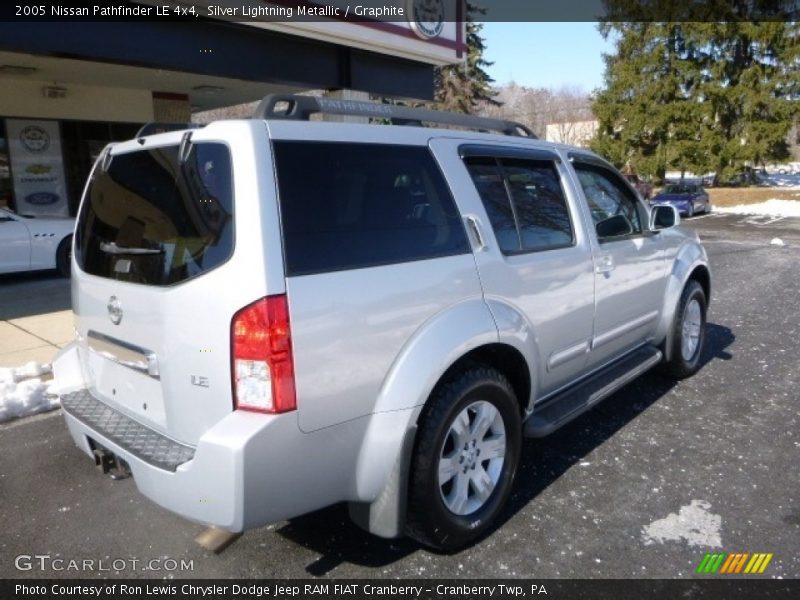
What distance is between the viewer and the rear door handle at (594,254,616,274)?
144 inches

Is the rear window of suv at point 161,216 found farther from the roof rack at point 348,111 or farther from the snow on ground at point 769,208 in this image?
the snow on ground at point 769,208

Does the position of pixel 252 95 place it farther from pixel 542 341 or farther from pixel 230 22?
pixel 542 341

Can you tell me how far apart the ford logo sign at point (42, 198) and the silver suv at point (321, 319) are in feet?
35.4

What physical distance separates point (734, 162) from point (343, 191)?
35.0 metres

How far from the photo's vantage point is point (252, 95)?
42.1 ft

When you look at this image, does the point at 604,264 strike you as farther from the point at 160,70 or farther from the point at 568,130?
the point at 568,130

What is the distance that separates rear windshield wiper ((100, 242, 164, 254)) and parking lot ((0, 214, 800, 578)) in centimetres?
138

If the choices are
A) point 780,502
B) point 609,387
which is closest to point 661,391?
point 609,387

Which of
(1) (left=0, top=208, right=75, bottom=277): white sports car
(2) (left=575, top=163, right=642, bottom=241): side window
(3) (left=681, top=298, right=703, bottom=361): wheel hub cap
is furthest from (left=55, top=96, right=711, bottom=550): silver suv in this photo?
(1) (left=0, top=208, right=75, bottom=277): white sports car

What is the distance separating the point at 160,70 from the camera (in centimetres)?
948

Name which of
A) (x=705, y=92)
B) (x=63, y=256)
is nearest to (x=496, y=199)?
(x=63, y=256)

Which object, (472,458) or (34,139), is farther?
(34,139)

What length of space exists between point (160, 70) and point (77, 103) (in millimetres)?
3758

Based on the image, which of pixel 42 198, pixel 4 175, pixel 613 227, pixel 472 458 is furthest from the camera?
pixel 42 198
